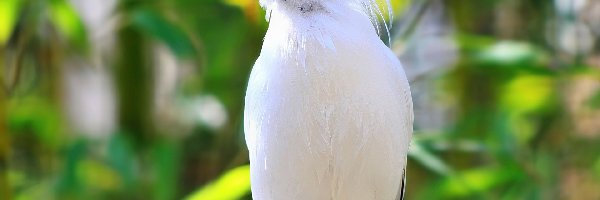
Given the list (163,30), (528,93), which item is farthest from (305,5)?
(528,93)

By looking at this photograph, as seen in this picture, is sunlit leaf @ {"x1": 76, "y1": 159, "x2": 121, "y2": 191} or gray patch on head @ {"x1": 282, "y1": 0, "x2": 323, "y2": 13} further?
sunlit leaf @ {"x1": 76, "y1": 159, "x2": 121, "y2": 191}

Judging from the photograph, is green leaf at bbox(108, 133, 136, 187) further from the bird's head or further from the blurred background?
the bird's head

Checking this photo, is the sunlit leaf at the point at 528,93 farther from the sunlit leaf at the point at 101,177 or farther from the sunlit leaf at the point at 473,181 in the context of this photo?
the sunlit leaf at the point at 101,177

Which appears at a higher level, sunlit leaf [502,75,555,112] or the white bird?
the white bird

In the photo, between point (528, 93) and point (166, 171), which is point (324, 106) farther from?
point (528, 93)

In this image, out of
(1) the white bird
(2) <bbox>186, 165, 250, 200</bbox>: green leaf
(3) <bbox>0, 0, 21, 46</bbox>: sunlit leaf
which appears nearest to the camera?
(1) the white bird

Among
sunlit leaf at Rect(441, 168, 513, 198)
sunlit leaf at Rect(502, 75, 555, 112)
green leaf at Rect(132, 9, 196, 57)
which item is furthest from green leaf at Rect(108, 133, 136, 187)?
sunlit leaf at Rect(502, 75, 555, 112)

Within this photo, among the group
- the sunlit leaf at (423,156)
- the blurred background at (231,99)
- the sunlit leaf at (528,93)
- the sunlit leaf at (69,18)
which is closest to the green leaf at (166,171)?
the blurred background at (231,99)

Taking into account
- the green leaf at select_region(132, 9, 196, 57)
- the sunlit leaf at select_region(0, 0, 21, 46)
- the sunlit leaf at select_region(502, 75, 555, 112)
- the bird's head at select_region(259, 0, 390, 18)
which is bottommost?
the sunlit leaf at select_region(502, 75, 555, 112)
